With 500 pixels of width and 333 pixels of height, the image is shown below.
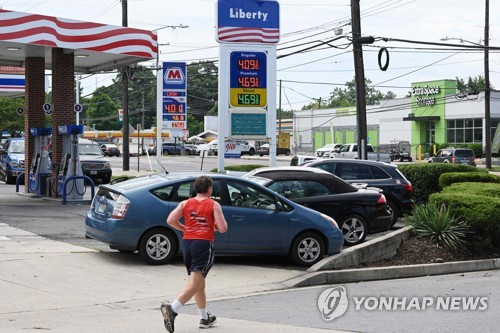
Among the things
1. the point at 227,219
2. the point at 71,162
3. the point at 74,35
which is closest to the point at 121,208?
the point at 227,219

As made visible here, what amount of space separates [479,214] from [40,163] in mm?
15798

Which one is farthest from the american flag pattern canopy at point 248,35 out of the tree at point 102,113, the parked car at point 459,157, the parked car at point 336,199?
the tree at point 102,113

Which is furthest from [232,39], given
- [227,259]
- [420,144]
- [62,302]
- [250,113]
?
[420,144]

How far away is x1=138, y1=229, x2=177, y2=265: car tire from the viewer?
12320mm

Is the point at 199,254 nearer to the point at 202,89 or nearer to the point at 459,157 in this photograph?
the point at 459,157

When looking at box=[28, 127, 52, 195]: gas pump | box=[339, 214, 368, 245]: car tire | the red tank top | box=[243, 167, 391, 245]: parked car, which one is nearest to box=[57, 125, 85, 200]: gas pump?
box=[28, 127, 52, 195]: gas pump

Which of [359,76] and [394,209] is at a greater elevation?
[359,76]

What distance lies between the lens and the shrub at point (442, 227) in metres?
14.5

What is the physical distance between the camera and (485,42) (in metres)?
47.7

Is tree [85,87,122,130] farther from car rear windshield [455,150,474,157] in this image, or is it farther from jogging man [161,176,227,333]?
jogging man [161,176,227,333]

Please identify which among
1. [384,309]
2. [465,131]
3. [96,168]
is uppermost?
[465,131]

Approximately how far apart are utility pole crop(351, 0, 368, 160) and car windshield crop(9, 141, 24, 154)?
14376mm

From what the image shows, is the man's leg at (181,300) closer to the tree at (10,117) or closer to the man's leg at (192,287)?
the man's leg at (192,287)

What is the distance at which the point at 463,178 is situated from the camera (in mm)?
20578
